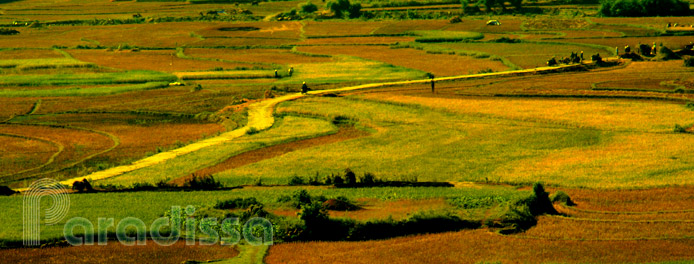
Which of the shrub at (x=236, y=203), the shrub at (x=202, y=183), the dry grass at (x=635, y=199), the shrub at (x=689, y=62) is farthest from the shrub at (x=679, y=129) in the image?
the shrub at (x=689, y=62)

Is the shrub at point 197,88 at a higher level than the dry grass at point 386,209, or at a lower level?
lower

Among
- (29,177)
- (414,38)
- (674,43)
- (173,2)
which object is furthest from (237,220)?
(173,2)

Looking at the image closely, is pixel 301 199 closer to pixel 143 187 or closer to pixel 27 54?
pixel 143 187

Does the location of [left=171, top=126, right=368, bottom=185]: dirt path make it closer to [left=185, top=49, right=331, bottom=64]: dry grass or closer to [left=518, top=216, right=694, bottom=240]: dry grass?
[left=518, top=216, right=694, bottom=240]: dry grass

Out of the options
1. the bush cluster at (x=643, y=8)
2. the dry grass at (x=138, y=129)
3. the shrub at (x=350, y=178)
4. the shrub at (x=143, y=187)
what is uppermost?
the bush cluster at (x=643, y=8)

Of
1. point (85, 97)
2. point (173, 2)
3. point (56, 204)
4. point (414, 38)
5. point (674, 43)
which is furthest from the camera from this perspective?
point (173, 2)

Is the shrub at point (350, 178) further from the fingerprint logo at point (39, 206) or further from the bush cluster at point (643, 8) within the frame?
the bush cluster at point (643, 8)

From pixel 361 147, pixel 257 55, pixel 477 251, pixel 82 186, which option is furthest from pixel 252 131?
pixel 257 55

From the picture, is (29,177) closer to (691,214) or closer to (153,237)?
(153,237)
